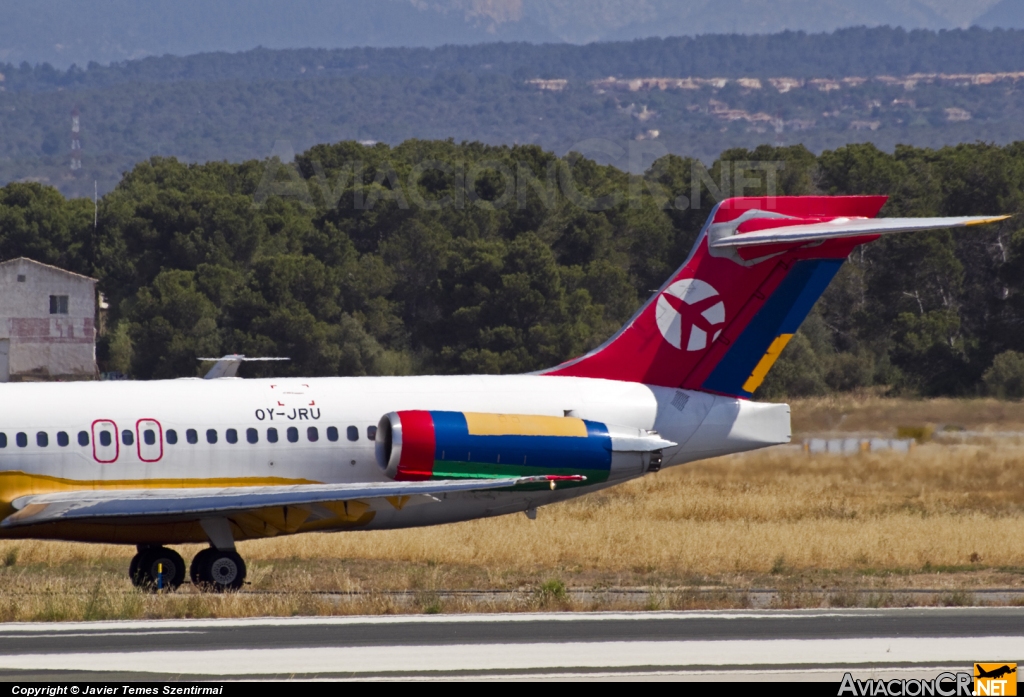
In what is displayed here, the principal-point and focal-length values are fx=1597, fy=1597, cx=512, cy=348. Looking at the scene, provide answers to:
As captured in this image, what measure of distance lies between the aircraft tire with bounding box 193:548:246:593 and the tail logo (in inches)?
301

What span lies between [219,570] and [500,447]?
439 centimetres

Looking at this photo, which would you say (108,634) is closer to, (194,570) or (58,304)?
(194,570)

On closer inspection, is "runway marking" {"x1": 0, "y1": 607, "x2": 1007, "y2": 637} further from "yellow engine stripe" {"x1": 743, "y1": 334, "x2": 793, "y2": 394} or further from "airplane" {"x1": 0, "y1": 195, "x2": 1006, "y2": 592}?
"yellow engine stripe" {"x1": 743, "y1": 334, "x2": 793, "y2": 394}

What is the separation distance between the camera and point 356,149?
109m

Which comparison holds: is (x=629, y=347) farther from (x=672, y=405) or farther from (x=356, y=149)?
(x=356, y=149)

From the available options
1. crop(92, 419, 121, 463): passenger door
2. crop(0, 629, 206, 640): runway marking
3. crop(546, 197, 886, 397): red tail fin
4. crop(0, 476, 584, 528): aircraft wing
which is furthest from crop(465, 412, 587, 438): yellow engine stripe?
crop(0, 629, 206, 640): runway marking

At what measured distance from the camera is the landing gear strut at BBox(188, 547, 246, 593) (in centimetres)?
2273

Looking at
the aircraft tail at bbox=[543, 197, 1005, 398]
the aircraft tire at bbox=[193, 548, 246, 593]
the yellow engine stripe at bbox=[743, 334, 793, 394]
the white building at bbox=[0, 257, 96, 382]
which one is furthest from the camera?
the white building at bbox=[0, 257, 96, 382]

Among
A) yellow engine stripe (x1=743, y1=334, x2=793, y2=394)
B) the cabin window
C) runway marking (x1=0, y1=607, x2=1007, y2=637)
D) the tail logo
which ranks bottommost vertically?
runway marking (x1=0, y1=607, x2=1007, y2=637)

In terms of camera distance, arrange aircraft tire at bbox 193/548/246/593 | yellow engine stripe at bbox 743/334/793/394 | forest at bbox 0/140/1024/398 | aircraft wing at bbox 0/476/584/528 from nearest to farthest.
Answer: aircraft wing at bbox 0/476/584/528
aircraft tire at bbox 193/548/246/593
yellow engine stripe at bbox 743/334/793/394
forest at bbox 0/140/1024/398

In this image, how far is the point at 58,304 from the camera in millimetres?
81875

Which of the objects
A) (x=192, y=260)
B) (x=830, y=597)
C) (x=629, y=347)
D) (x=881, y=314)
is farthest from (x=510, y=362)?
(x=830, y=597)

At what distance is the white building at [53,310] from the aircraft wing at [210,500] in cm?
6045

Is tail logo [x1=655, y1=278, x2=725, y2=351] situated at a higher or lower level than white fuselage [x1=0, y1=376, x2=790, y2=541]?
higher
